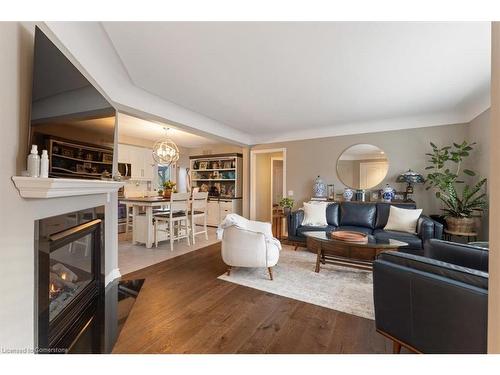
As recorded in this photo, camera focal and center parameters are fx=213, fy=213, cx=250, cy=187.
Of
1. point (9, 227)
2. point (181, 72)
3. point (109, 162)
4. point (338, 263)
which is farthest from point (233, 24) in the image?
point (338, 263)

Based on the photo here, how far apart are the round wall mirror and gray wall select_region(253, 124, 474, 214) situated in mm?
90

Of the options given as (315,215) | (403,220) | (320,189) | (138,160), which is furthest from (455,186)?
(138,160)

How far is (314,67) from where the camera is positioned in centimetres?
232

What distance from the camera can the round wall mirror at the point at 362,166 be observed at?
4301 mm

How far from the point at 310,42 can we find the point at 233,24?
704 mm

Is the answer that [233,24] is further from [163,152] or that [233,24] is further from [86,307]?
[163,152]

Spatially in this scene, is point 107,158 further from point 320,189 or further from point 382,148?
point 382,148

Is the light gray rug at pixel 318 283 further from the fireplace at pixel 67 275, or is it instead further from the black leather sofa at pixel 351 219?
the fireplace at pixel 67 275

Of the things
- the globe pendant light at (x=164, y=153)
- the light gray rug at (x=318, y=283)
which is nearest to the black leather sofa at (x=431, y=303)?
the light gray rug at (x=318, y=283)

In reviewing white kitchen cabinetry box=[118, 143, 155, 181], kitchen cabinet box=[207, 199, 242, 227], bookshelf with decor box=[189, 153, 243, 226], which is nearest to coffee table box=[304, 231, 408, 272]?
kitchen cabinet box=[207, 199, 242, 227]

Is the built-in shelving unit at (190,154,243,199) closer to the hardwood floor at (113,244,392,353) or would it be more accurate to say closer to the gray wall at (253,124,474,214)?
the gray wall at (253,124,474,214)

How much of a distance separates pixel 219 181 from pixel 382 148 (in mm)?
4420

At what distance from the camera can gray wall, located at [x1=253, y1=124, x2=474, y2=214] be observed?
389 centimetres

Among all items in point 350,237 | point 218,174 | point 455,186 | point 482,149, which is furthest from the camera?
point 218,174
